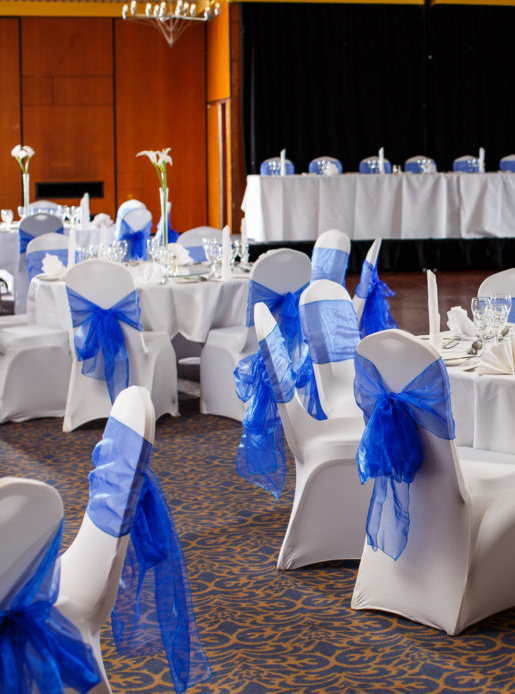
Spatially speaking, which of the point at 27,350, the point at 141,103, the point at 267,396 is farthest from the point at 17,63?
the point at 267,396

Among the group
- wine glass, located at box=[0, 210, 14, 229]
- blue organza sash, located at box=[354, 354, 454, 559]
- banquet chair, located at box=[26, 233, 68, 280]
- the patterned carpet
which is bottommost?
the patterned carpet

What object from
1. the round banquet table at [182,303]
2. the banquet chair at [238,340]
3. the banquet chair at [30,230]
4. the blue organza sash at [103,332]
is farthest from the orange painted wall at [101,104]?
the blue organza sash at [103,332]

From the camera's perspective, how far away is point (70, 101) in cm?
1451

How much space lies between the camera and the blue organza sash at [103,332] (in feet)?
16.6

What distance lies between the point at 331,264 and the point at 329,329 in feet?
5.68

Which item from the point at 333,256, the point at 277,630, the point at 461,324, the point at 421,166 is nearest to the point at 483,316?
the point at 461,324

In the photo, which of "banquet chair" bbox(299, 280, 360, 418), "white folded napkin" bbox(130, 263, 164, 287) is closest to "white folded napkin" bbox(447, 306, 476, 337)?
"banquet chair" bbox(299, 280, 360, 418)

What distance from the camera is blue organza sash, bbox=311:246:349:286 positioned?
222 inches

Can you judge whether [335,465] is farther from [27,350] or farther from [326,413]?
[27,350]

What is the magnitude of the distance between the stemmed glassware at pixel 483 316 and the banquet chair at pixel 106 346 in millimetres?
1981

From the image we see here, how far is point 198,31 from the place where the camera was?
1480cm

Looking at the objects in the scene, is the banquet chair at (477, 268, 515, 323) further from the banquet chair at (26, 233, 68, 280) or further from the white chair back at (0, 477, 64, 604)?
the banquet chair at (26, 233, 68, 280)

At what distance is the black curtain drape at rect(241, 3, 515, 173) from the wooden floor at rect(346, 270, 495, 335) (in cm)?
352

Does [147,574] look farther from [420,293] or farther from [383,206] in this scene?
[383,206]
